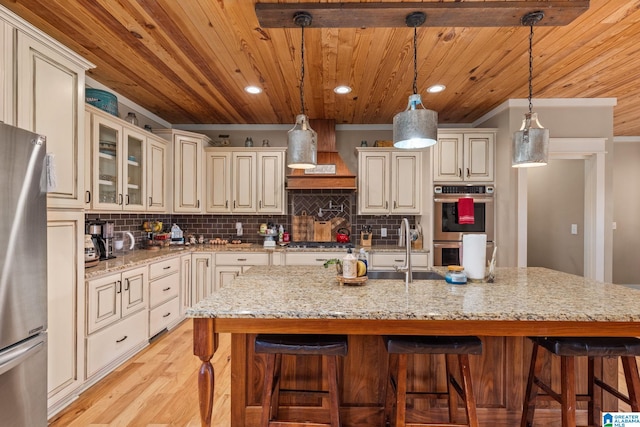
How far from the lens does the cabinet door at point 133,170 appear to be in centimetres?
329

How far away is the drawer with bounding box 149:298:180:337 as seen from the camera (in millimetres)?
3290

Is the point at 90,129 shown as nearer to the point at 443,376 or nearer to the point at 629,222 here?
the point at 443,376

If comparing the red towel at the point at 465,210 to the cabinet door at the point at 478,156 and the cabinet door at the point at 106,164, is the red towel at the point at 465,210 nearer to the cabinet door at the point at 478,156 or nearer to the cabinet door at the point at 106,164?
the cabinet door at the point at 478,156

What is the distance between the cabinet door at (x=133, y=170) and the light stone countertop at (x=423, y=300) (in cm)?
199

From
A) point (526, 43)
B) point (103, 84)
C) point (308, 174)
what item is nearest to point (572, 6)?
point (526, 43)

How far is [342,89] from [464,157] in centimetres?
169

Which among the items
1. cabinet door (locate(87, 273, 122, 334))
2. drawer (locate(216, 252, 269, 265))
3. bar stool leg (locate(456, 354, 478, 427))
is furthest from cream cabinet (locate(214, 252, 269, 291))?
bar stool leg (locate(456, 354, 478, 427))

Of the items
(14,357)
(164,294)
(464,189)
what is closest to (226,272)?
(164,294)

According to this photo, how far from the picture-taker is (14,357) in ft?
5.13

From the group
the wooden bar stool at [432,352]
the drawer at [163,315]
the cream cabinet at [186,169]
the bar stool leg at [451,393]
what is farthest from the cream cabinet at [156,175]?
the bar stool leg at [451,393]

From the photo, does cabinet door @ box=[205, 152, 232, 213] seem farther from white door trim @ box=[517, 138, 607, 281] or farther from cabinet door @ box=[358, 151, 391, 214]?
white door trim @ box=[517, 138, 607, 281]

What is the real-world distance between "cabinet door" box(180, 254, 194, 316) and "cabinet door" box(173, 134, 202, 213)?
26.1 inches

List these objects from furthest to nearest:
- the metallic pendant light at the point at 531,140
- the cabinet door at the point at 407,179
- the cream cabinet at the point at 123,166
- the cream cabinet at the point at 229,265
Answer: the cabinet door at the point at 407,179, the cream cabinet at the point at 229,265, the cream cabinet at the point at 123,166, the metallic pendant light at the point at 531,140

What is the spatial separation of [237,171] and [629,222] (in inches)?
239
